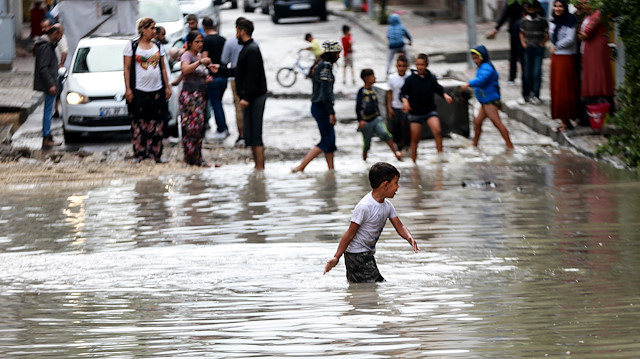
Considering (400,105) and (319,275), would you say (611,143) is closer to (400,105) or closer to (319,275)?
(400,105)

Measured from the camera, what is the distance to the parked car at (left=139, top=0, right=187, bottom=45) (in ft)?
88.7

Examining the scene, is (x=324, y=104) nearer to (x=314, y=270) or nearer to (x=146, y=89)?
(x=146, y=89)

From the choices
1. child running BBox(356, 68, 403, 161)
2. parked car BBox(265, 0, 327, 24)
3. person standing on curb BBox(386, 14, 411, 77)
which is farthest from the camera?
parked car BBox(265, 0, 327, 24)

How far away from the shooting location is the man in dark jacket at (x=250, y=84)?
593 inches

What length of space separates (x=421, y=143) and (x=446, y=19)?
23.3m

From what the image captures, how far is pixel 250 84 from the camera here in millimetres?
15062

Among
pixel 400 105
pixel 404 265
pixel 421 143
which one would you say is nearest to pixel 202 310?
pixel 404 265

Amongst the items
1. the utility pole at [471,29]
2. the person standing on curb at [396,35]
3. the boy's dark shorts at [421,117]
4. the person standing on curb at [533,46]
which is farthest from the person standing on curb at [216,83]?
the utility pole at [471,29]

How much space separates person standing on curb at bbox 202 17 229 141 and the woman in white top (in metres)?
2.38

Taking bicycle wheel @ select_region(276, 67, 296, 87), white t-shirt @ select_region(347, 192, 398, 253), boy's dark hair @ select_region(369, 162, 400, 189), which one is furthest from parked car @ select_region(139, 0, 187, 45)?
boy's dark hair @ select_region(369, 162, 400, 189)

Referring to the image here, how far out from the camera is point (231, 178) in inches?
577

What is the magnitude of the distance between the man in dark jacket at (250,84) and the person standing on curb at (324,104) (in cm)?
63

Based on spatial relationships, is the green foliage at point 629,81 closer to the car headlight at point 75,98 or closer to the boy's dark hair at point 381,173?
the boy's dark hair at point 381,173

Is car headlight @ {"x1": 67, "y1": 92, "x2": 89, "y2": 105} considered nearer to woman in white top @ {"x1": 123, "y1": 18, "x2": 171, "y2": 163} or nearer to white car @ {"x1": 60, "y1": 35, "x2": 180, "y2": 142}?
white car @ {"x1": 60, "y1": 35, "x2": 180, "y2": 142}
